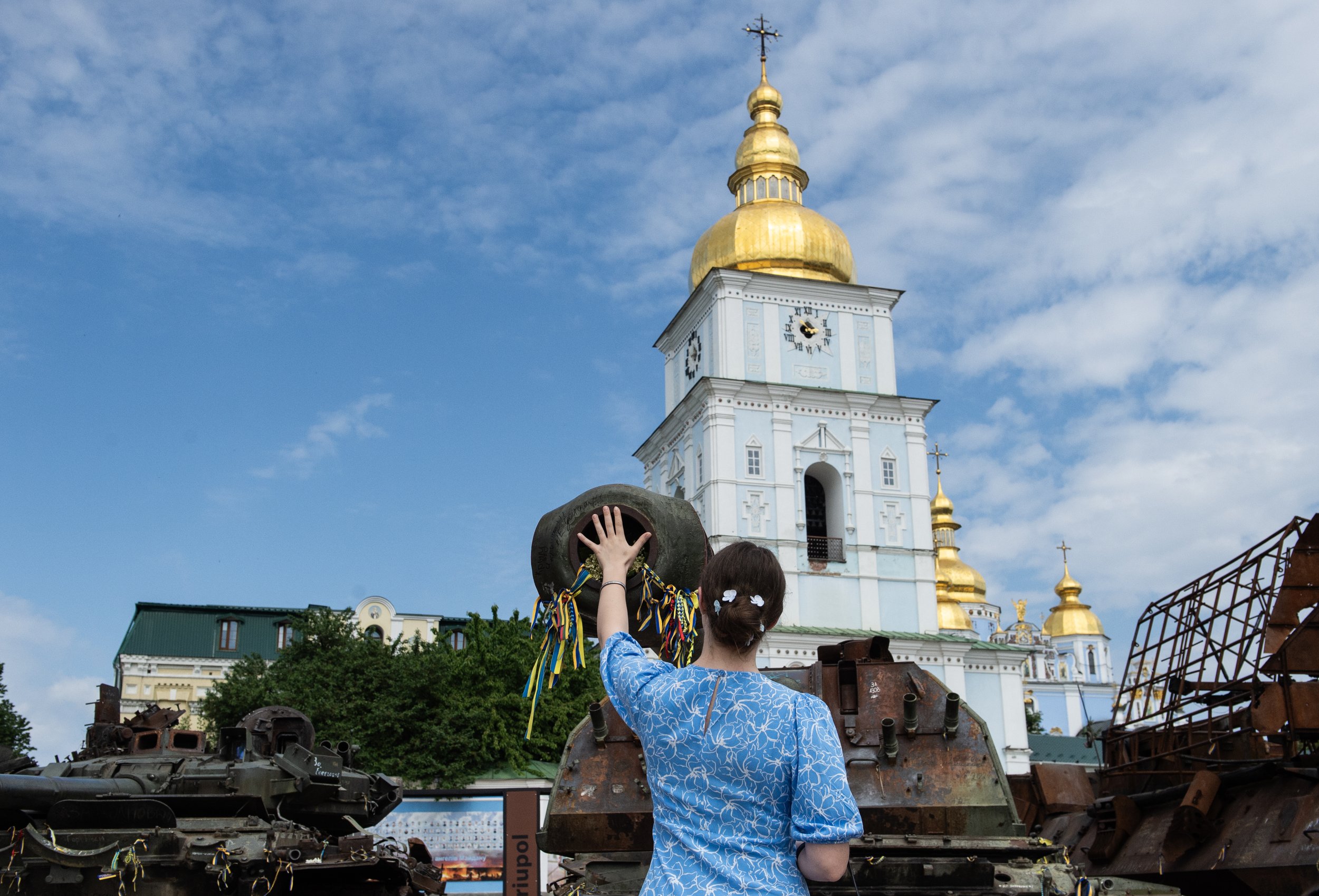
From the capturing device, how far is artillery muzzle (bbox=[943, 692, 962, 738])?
6.19 m

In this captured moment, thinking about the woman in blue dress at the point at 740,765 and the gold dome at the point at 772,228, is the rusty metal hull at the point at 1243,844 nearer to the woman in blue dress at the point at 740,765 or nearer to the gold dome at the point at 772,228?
the woman in blue dress at the point at 740,765

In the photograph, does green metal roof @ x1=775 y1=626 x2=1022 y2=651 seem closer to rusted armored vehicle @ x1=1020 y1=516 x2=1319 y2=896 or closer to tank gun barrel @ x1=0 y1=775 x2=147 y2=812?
rusted armored vehicle @ x1=1020 y1=516 x2=1319 y2=896

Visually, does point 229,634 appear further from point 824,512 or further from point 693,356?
point 824,512

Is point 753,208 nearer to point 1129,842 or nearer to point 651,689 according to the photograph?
point 1129,842

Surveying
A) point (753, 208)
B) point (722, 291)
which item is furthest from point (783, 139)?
point (722, 291)

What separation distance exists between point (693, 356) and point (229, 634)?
19.4 metres

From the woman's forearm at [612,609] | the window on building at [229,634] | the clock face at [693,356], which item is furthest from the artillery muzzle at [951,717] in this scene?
the window on building at [229,634]

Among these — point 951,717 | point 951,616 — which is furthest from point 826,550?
point 951,717

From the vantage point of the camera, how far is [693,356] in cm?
4012

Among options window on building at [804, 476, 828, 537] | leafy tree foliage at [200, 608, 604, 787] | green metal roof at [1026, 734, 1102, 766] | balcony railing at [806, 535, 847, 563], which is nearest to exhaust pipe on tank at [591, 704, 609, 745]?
leafy tree foliage at [200, 608, 604, 787]

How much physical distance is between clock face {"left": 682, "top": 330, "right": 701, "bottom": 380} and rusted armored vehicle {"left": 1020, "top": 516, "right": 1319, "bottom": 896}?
2592 centimetres

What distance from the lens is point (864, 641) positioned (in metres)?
6.90

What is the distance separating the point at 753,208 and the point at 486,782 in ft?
70.3

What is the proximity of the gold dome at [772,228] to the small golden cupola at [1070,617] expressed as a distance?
49486mm
